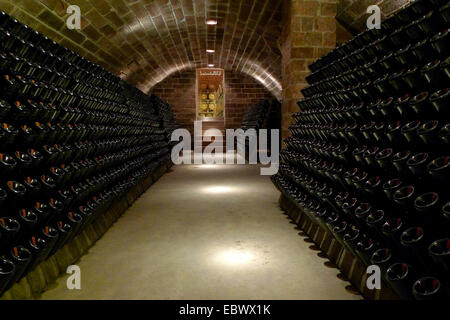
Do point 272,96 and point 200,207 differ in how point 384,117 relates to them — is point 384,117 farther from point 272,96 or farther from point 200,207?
point 272,96

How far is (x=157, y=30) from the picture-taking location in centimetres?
920

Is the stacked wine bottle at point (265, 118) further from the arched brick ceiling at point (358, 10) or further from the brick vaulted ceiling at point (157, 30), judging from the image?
the arched brick ceiling at point (358, 10)

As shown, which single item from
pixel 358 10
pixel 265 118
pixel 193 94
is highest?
pixel 358 10

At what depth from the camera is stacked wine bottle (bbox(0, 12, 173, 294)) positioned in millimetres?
2094

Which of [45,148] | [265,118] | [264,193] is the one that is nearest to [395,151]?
[45,148]

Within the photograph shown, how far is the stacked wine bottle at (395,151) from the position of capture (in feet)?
5.27

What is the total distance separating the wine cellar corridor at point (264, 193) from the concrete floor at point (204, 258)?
0.05 feet

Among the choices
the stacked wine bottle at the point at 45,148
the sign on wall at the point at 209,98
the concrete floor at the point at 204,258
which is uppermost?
the sign on wall at the point at 209,98

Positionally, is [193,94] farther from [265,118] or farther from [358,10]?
[358,10]

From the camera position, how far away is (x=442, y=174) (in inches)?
60.5

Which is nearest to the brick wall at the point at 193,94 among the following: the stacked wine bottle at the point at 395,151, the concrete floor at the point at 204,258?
the concrete floor at the point at 204,258

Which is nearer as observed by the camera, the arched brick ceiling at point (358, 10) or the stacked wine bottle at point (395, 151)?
the stacked wine bottle at point (395, 151)

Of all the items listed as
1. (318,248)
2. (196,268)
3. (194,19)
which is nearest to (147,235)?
(196,268)

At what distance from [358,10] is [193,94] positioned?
11.9 meters
